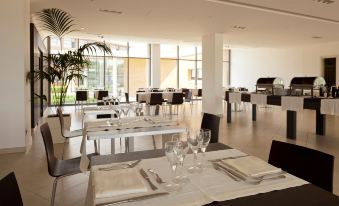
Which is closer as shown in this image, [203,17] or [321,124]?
[321,124]

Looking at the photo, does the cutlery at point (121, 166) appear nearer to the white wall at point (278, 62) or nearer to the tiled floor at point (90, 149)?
the tiled floor at point (90, 149)

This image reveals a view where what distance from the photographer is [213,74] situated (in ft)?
29.2

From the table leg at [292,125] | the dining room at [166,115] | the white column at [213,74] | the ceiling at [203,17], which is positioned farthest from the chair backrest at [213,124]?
the white column at [213,74]

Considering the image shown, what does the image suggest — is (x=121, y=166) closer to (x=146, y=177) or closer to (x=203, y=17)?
(x=146, y=177)

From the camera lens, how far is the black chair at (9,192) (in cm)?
99

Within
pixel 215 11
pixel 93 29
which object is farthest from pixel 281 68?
pixel 93 29

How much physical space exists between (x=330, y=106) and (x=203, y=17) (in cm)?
370

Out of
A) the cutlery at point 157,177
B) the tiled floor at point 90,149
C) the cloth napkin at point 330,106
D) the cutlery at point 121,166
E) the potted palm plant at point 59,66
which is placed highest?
the potted palm plant at point 59,66

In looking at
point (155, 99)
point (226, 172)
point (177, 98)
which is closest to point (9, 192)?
point (226, 172)

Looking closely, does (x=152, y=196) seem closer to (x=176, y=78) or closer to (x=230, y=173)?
(x=230, y=173)

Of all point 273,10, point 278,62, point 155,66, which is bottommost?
point 155,66

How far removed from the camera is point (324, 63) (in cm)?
1166

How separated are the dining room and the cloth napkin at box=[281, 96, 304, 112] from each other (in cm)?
2

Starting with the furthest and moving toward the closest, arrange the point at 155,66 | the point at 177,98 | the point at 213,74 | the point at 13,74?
the point at 155,66 < the point at 213,74 < the point at 177,98 < the point at 13,74
